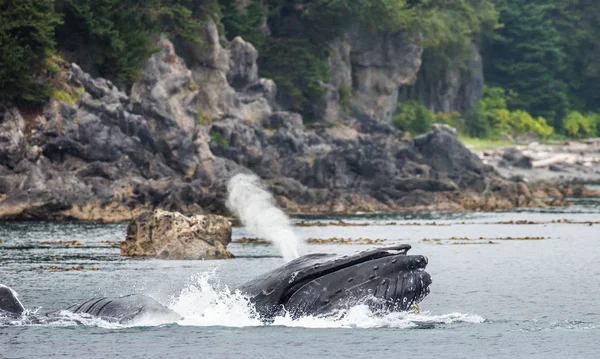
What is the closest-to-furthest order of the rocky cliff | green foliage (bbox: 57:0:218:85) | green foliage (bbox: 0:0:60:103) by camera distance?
the rocky cliff < green foliage (bbox: 0:0:60:103) < green foliage (bbox: 57:0:218:85)

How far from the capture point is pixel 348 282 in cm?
2141

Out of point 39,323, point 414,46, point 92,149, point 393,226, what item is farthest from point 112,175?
point 414,46

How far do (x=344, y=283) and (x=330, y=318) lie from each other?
1117 millimetres

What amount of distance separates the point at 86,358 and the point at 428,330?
6.64 metres

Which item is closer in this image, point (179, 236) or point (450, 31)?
point (179, 236)

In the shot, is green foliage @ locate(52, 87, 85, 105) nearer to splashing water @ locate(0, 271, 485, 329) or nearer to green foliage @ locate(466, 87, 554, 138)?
splashing water @ locate(0, 271, 485, 329)

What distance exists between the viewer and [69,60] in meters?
79.2

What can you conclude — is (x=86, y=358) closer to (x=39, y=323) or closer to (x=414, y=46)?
(x=39, y=323)

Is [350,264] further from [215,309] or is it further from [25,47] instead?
[25,47]

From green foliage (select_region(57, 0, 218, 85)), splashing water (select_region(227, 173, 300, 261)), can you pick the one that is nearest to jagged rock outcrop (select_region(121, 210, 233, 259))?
splashing water (select_region(227, 173, 300, 261))

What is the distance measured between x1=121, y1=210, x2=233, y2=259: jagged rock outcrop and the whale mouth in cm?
2097

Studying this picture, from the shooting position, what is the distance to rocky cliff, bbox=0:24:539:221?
214 feet

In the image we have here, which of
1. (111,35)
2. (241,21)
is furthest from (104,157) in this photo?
(241,21)

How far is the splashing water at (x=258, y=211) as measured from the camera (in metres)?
49.7
